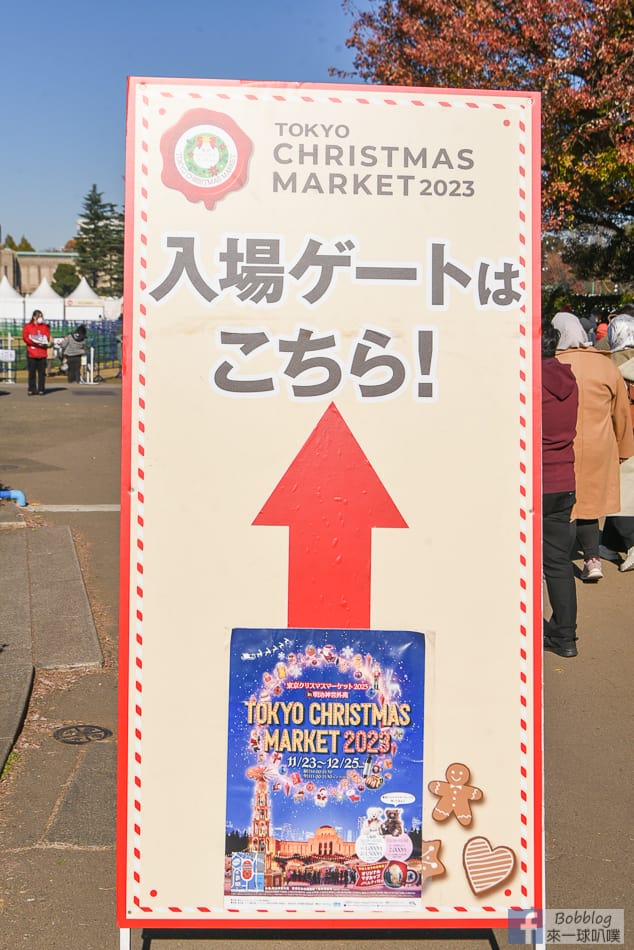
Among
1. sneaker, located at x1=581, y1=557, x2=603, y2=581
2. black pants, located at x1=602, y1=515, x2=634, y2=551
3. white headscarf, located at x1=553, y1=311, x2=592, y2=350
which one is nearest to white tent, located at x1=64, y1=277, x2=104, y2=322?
black pants, located at x1=602, y1=515, x2=634, y2=551

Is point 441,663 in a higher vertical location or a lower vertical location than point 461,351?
lower

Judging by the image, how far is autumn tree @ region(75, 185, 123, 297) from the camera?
393 ft

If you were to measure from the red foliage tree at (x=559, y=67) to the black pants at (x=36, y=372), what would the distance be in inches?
395

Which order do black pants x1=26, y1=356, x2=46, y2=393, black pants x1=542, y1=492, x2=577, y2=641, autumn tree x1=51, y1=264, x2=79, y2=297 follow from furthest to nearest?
1. autumn tree x1=51, y1=264, x2=79, y2=297
2. black pants x1=26, y1=356, x2=46, y2=393
3. black pants x1=542, y1=492, x2=577, y2=641

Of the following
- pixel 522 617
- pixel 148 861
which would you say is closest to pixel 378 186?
pixel 522 617

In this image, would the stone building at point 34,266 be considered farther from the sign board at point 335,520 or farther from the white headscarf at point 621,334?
the sign board at point 335,520

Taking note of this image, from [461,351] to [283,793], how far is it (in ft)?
4.45

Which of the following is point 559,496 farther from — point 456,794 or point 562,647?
point 456,794

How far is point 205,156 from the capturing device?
3.04 meters

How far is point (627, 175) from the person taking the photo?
19562mm

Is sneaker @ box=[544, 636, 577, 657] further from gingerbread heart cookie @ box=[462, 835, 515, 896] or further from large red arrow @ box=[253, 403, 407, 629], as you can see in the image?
large red arrow @ box=[253, 403, 407, 629]

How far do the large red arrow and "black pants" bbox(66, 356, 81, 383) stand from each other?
2707 centimetres

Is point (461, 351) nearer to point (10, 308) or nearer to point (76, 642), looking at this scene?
point (76, 642)

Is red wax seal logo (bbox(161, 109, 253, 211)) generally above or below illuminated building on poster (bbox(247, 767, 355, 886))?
above
